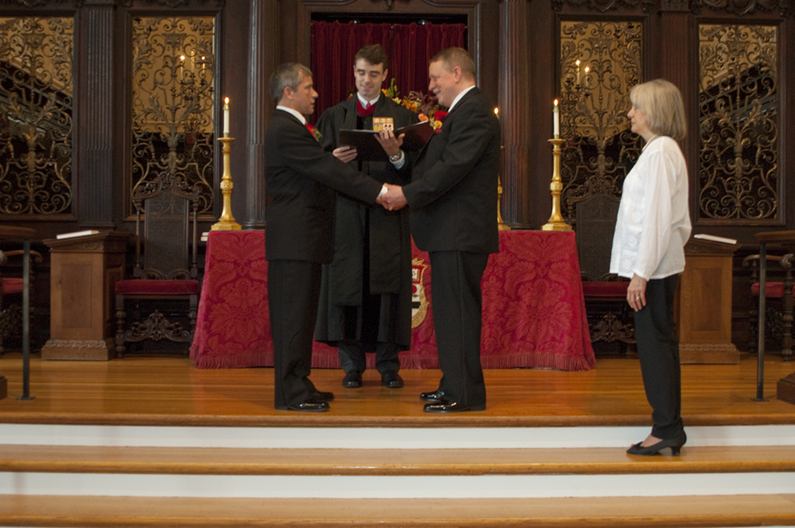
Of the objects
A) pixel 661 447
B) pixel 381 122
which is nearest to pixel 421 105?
pixel 381 122

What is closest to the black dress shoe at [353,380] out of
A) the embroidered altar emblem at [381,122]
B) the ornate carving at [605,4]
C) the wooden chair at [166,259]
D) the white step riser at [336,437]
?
the white step riser at [336,437]

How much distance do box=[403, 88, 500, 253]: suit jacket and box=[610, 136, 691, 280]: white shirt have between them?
23.5 inches

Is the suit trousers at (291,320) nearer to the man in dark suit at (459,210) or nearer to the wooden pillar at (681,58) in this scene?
the man in dark suit at (459,210)

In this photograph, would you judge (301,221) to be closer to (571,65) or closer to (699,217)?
(571,65)

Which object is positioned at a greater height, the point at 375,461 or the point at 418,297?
the point at 418,297

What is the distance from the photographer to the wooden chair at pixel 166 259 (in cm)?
525

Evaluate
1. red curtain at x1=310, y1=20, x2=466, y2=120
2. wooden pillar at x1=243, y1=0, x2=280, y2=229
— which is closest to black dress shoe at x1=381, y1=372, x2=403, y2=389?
wooden pillar at x1=243, y1=0, x2=280, y2=229

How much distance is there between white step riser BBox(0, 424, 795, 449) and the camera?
310 centimetres

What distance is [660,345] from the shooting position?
2.80 m

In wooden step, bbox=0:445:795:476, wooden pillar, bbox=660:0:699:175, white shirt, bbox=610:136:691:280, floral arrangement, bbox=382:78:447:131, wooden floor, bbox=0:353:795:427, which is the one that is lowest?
wooden step, bbox=0:445:795:476

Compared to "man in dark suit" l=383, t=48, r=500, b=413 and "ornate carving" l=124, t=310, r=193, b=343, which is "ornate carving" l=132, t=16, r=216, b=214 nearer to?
"ornate carving" l=124, t=310, r=193, b=343

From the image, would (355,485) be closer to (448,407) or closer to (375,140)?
(448,407)

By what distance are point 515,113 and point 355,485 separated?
12.3 ft

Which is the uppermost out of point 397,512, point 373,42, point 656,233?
point 373,42
